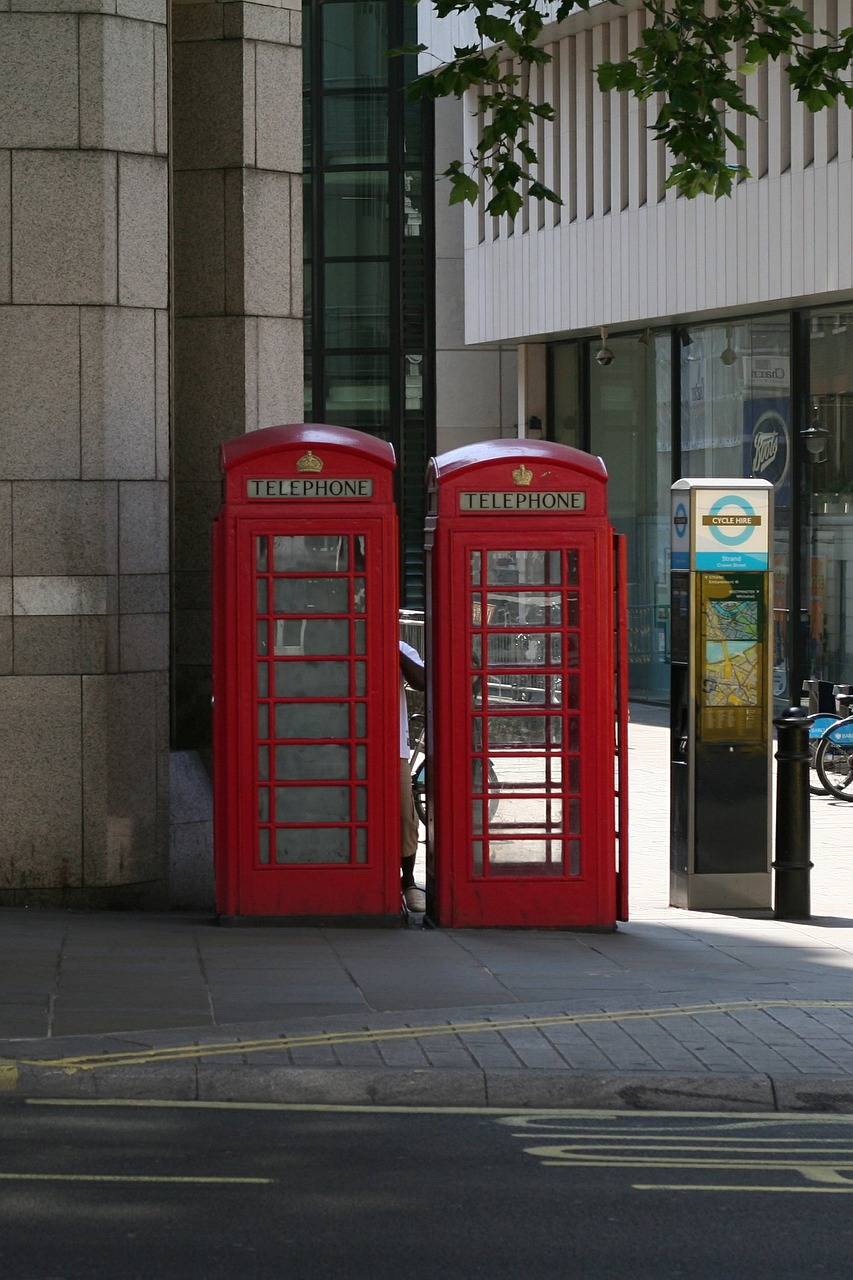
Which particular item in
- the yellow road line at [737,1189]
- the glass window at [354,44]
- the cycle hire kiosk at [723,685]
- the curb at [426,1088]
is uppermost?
the glass window at [354,44]

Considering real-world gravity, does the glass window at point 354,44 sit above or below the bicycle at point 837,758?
above

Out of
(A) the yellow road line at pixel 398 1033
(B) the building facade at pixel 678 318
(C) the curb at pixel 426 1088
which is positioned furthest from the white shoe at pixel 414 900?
(B) the building facade at pixel 678 318

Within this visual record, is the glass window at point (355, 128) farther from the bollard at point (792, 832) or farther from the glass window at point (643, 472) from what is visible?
the bollard at point (792, 832)

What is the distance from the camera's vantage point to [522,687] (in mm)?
9039

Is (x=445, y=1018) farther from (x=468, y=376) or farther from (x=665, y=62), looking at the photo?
(x=468, y=376)

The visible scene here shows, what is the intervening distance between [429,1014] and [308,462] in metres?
2.91

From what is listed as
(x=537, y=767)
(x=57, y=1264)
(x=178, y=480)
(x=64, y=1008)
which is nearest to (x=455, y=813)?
(x=537, y=767)

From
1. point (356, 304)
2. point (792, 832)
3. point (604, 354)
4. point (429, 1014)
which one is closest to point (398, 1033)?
point (429, 1014)

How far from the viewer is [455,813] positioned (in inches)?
356

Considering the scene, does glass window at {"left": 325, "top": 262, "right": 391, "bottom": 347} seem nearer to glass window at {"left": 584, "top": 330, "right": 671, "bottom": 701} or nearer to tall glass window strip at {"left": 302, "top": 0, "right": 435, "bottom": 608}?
tall glass window strip at {"left": 302, "top": 0, "right": 435, "bottom": 608}

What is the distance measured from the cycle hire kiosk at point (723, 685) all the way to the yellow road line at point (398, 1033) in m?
2.53

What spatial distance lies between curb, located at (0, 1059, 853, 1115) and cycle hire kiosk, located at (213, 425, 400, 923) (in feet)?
9.18

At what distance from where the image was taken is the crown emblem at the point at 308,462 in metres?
8.81

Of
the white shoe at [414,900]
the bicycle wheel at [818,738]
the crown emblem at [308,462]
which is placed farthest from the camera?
the bicycle wheel at [818,738]
